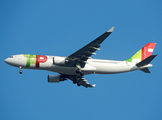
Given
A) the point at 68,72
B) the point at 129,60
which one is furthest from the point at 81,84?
the point at 129,60

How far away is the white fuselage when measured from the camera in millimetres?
47125

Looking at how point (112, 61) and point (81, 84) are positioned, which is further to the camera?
point (81, 84)

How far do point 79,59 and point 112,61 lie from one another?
726cm

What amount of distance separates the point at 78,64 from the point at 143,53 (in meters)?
15.8

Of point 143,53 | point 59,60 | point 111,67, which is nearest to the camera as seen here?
point 59,60

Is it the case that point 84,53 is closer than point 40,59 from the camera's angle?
Yes

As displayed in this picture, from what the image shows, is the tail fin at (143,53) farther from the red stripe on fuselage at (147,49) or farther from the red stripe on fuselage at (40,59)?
the red stripe on fuselage at (40,59)

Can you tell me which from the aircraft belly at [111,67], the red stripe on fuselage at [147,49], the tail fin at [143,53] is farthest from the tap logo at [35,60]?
the red stripe on fuselage at [147,49]

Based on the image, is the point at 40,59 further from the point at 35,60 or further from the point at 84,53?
the point at 84,53

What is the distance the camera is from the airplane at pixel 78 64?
46.5 m

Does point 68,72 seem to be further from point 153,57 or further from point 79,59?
point 153,57

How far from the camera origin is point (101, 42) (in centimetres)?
4416

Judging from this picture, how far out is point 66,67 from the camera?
157ft

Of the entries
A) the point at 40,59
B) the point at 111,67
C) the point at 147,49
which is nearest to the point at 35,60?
the point at 40,59
